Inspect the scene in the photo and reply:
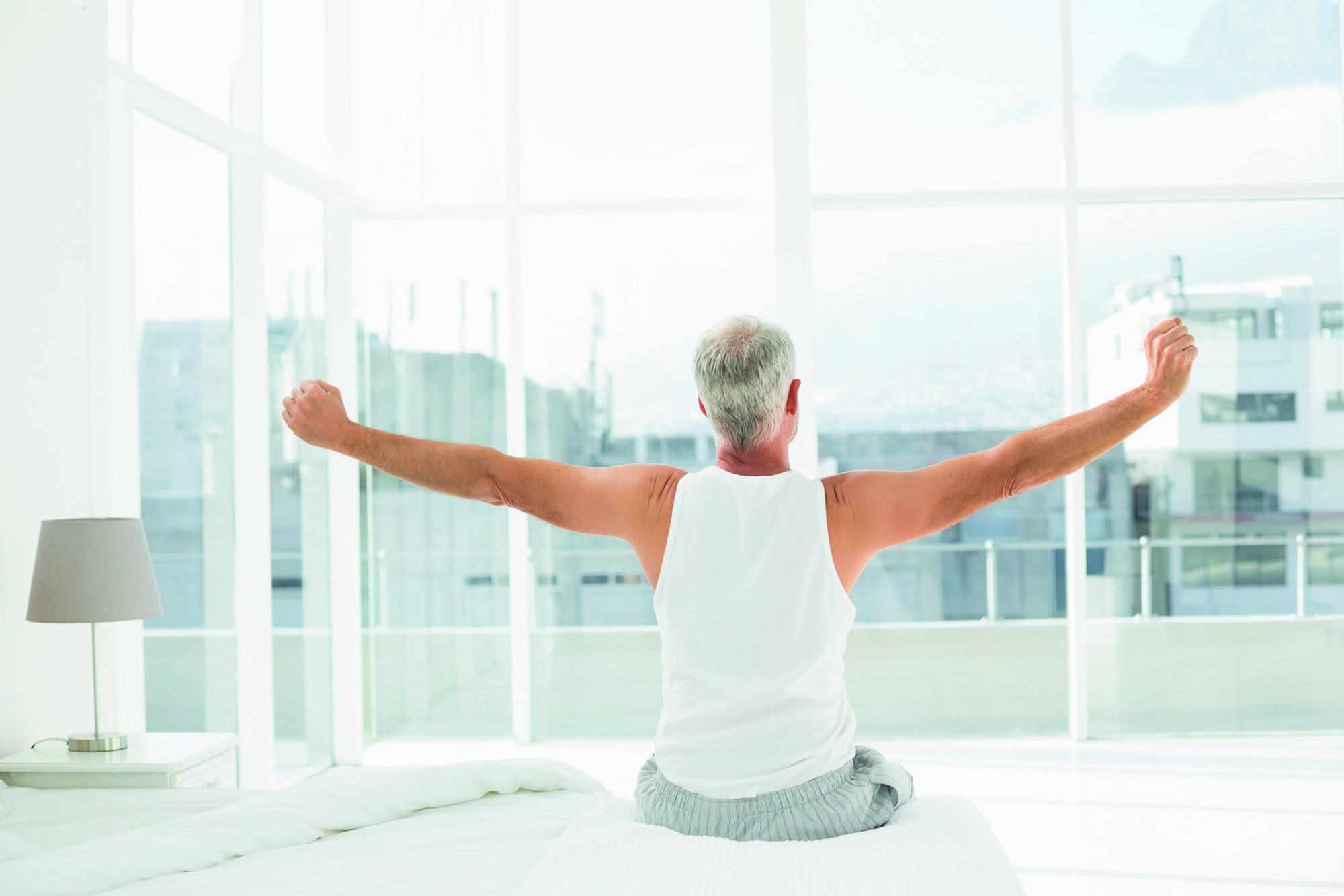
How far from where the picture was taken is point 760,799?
4.98 feet

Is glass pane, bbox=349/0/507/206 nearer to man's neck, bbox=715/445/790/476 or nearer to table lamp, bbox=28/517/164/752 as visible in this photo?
table lamp, bbox=28/517/164/752

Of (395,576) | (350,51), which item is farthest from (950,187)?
(395,576)

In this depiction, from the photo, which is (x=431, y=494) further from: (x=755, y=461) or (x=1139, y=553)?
(x=755, y=461)

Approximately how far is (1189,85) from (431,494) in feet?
12.8

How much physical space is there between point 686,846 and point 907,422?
3.76 metres

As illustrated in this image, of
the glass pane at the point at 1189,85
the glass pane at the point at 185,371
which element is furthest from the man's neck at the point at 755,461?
the glass pane at the point at 1189,85

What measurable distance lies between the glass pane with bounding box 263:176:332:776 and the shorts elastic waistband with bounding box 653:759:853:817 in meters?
3.11

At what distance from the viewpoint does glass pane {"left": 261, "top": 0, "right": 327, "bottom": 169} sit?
4277 millimetres

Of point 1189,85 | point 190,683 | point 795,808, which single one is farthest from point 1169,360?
point 1189,85

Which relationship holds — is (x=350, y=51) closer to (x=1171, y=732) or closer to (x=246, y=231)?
(x=246, y=231)

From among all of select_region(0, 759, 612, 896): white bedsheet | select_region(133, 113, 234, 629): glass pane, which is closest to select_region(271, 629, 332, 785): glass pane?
select_region(133, 113, 234, 629): glass pane

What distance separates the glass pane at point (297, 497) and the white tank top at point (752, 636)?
3.10m

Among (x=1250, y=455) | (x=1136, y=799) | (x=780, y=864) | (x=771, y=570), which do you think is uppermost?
(x=1250, y=455)

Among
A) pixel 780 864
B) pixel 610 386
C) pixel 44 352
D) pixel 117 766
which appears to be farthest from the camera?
pixel 610 386
